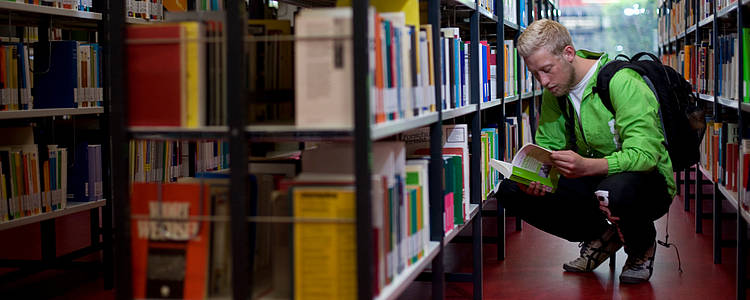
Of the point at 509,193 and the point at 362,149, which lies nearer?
the point at 362,149

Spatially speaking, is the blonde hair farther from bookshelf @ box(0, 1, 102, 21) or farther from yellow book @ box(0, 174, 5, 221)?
yellow book @ box(0, 174, 5, 221)

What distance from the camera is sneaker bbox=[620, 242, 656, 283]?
3.52 meters

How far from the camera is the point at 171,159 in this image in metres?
4.04

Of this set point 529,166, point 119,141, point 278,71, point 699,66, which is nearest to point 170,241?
point 119,141

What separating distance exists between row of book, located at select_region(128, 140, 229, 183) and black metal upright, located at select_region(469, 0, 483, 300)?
1225mm

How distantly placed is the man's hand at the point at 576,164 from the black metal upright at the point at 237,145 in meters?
1.76

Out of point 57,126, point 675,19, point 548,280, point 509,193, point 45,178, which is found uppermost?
point 675,19

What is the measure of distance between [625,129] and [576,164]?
240mm

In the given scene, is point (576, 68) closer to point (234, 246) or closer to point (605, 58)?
point (605, 58)

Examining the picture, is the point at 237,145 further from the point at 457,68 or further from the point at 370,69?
the point at 457,68

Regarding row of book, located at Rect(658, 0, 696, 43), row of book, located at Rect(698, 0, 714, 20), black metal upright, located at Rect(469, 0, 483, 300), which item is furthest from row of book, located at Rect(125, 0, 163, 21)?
row of book, located at Rect(658, 0, 696, 43)

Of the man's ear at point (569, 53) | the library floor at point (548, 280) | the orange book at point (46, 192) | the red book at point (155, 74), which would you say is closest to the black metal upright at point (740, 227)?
the library floor at point (548, 280)

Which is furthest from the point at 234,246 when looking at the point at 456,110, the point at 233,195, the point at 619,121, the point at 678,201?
the point at 678,201

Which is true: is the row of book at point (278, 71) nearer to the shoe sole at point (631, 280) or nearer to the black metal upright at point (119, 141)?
the black metal upright at point (119, 141)
